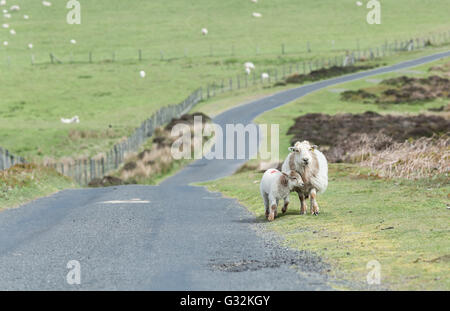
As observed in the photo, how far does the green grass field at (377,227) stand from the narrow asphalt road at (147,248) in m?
0.59

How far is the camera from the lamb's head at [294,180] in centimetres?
1803

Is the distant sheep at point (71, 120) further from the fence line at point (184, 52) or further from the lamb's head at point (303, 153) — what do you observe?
the lamb's head at point (303, 153)

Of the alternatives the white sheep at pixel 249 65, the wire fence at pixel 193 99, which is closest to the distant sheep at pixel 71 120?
the wire fence at pixel 193 99

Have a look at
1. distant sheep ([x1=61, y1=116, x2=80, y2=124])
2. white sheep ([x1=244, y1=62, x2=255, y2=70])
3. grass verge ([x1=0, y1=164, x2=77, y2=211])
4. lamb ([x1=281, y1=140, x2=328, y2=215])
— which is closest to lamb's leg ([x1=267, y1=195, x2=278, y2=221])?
lamb ([x1=281, y1=140, x2=328, y2=215])

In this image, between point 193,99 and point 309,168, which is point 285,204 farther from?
point 193,99

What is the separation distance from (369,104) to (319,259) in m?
70.0

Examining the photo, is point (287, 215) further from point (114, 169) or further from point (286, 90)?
point (286, 90)

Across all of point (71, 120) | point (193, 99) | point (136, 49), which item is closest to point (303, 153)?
point (71, 120)

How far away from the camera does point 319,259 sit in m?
12.8

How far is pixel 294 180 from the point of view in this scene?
18.1 meters

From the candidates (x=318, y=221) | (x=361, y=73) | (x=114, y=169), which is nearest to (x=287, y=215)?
(x=318, y=221)

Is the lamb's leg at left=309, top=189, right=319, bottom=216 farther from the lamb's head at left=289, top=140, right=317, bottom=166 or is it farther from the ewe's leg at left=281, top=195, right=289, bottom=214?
the lamb's head at left=289, top=140, right=317, bottom=166

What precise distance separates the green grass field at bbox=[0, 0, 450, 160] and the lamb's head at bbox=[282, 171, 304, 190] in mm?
38245

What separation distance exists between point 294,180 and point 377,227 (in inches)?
104
